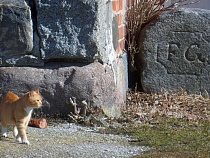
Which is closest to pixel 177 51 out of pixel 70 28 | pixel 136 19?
pixel 136 19

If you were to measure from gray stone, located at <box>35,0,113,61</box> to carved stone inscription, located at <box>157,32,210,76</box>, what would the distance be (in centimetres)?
146

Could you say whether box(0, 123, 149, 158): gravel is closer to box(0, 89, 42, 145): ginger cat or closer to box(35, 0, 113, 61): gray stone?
box(0, 89, 42, 145): ginger cat

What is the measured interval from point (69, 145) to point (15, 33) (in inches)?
48.3

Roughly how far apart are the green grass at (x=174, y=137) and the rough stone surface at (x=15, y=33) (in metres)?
1.10

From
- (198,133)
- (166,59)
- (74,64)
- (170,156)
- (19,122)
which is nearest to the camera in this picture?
(170,156)

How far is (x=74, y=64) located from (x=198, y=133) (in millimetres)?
1185

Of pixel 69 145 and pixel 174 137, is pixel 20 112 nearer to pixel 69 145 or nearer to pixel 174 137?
pixel 69 145

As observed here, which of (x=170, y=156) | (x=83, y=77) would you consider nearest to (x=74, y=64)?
(x=83, y=77)

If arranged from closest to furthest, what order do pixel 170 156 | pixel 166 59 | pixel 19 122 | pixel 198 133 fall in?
pixel 170 156
pixel 19 122
pixel 198 133
pixel 166 59

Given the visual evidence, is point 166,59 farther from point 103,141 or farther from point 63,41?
point 103,141

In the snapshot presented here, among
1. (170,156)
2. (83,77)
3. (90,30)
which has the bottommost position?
(170,156)

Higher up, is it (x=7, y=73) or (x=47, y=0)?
(x=47, y=0)

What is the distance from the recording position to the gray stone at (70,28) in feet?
18.8

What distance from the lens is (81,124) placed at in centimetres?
578
